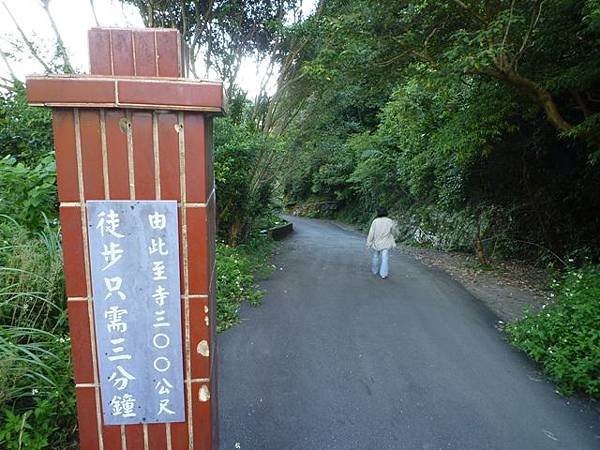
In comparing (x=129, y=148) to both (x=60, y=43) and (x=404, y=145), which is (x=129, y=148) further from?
(x=404, y=145)

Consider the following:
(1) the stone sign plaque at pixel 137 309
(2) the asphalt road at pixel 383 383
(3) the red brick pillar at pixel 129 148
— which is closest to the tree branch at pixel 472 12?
(2) the asphalt road at pixel 383 383

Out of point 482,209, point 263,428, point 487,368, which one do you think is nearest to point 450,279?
point 482,209

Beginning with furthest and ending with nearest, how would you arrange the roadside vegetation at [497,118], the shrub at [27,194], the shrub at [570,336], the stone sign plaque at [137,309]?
the roadside vegetation at [497,118] → the shrub at [27,194] → the shrub at [570,336] → the stone sign plaque at [137,309]

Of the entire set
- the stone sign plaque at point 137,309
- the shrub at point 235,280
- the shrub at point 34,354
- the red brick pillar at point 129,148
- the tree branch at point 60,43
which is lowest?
the shrub at point 235,280

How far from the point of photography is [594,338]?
377 cm

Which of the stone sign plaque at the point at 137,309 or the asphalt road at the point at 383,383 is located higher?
the stone sign plaque at the point at 137,309

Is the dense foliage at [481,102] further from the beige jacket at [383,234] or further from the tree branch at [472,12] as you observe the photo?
the beige jacket at [383,234]

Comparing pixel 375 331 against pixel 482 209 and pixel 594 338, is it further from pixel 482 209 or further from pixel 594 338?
pixel 482 209

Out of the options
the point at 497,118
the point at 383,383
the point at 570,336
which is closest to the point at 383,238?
the point at 497,118

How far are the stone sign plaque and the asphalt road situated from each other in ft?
5.09

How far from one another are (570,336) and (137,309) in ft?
14.4

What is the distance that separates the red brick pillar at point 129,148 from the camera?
55.4 inches

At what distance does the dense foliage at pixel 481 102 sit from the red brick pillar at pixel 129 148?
418 centimetres

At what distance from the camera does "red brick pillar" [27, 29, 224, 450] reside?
141 centimetres
